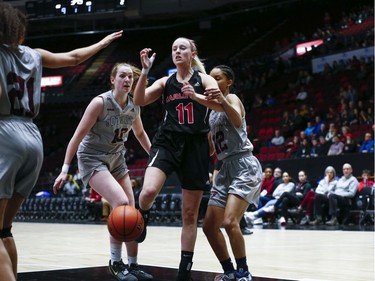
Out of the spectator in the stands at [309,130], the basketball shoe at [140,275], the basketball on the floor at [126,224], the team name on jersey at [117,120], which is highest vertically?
the team name on jersey at [117,120]

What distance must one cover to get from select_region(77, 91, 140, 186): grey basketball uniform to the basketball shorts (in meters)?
1.84

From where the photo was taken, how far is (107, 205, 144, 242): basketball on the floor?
488 cm

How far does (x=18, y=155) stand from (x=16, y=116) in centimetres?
22

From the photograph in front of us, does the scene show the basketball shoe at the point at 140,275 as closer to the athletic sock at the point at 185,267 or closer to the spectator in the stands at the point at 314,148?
the athletic sock at the point at 185,267

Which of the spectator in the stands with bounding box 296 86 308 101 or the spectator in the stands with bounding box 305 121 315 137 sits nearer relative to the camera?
the spectator in the stands with bounding box 305 121 315 137

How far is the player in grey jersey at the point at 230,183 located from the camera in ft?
16.4

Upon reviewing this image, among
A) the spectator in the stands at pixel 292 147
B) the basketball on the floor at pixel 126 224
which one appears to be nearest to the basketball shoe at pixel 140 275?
the basketball on the floor at pixel 126 224

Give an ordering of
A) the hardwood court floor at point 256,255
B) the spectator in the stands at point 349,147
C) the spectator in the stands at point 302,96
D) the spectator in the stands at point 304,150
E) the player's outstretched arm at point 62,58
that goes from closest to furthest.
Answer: the player's outstretched arm at point 62,58, the hardwood court floor at point 256,255, the spectator in the stands at point 349,147, the spectator in the stands at point 304,150, the spectator in the stands at point 302,96

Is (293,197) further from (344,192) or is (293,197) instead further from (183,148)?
(183,148)

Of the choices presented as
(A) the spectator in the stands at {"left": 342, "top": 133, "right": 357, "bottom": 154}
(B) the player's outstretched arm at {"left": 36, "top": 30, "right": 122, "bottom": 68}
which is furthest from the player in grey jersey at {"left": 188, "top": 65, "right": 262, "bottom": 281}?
(A) the spectator in the stands at {"left": 342, "top": 133, "right": 357, "bottom": 154}

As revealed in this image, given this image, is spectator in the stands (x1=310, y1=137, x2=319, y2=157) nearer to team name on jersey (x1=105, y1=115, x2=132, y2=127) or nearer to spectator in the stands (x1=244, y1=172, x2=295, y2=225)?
spectator in the stands (x1=244, y1=172, x2=295, y2=225)

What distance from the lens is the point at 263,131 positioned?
736 inches

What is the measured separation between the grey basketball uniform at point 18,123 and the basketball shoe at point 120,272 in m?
1.91

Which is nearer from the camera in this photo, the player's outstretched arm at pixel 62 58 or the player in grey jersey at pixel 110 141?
the player's outstretched arm at pixel 62 58
